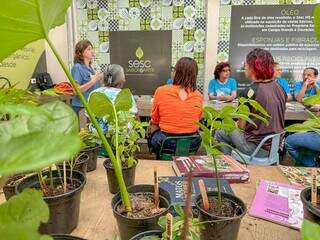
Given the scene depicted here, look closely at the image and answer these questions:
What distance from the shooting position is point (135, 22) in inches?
192

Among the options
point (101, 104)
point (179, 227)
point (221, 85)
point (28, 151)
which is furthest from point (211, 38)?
point (28, 151)

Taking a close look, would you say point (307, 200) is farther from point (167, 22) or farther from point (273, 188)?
point (167, 22)

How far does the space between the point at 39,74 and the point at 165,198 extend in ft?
14.7

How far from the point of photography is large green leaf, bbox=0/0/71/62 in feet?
1.33

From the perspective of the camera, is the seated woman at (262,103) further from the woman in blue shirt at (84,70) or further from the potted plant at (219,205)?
the woman in blue shirt at (84,70)

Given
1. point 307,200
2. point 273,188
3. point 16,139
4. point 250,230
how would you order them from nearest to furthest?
point 16,139 < point 307,200 < point 250,230 < point 273,188

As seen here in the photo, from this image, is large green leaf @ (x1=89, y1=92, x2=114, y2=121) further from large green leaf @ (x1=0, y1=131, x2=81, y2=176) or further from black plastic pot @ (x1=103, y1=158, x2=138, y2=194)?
large green leaf @ (x1=0, y1=131, x2=81, y2=176)

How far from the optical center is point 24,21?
0.46 m

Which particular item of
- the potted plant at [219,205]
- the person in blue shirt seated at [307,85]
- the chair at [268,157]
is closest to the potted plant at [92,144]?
the potted plant at [219,205]

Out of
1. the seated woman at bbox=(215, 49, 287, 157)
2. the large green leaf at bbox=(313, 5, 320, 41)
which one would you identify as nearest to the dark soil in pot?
the large green leaf at bbox=(313, 5, 320, 41)

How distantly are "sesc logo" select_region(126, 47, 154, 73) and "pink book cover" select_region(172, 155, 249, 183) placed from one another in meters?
3.65

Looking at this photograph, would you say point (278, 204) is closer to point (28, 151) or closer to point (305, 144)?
point (28, 151)

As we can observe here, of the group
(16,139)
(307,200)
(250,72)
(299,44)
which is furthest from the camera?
(299,44)

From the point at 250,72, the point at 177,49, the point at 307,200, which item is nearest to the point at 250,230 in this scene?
the point at 307,200
